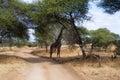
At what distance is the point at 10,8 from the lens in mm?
37375

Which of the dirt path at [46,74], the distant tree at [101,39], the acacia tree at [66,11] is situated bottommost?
the dirt path at [46,74]

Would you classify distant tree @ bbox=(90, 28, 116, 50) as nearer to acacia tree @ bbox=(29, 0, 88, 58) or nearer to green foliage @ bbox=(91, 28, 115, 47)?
green foliage @ bbox=(91, 28, 115, 47)

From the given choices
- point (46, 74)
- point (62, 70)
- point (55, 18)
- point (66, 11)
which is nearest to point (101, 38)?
point (55, 18)

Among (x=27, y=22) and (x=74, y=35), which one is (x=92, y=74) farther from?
(x=27, y=22)

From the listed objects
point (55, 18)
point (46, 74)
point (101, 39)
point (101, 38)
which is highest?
point (55, 18)

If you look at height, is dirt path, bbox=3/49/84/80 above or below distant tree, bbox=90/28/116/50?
below

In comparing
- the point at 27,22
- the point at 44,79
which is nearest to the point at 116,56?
the point at 27,22

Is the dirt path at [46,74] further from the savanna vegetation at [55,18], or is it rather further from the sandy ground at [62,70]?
the savanna vegetation at [55,18]

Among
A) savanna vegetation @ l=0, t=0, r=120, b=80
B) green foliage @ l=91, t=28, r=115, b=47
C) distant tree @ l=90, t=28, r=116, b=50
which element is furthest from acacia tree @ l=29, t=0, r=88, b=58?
green foliage @ l=91, t=28, r=115, b=47

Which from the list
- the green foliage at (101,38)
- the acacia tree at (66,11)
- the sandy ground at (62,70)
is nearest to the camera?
the sandy ground at (62,70)

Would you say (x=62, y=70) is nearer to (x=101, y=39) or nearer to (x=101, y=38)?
(x=101, y=39)

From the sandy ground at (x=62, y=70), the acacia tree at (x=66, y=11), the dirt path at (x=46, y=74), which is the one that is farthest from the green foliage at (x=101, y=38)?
the dirt path at (x=46, y=74)

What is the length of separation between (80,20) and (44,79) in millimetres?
17744

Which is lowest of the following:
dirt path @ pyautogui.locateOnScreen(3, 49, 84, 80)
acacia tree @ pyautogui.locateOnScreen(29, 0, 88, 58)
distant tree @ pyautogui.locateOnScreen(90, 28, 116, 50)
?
dirt path @ pyautogui.locateOnScreen(3, 49, 84, 80)
